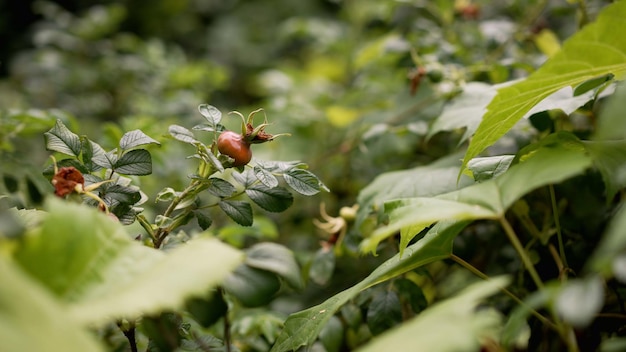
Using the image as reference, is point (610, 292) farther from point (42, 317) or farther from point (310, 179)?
point (42, 317)

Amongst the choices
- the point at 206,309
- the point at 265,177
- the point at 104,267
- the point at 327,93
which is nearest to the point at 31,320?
the point at 104,267

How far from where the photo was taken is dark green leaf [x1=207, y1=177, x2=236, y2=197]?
27.3 inches

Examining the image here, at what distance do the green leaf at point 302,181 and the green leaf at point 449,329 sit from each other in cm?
28

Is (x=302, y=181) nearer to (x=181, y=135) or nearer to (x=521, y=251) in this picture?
(x=181, y=135)

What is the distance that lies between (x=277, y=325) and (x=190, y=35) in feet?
10.0

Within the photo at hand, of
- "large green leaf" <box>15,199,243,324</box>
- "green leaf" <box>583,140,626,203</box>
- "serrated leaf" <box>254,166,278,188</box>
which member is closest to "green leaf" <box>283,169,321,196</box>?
"serrated leaf" <box>254,166,278,188</box>

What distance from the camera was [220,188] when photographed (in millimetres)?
696

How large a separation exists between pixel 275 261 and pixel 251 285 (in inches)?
3.7

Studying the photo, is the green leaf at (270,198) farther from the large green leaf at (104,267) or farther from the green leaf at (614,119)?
the green leaf at (614,119)

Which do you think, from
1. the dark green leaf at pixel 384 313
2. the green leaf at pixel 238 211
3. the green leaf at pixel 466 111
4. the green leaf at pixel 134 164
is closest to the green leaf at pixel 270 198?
the green leaf at pixel 238 211

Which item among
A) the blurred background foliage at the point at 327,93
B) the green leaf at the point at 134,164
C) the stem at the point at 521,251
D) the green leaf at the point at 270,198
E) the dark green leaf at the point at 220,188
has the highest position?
the stem at the point at 521,251

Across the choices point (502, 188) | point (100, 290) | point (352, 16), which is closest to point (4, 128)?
point (100, 290)

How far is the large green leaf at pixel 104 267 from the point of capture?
409 mm

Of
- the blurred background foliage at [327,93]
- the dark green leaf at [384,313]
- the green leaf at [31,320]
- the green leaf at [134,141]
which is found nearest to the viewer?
the green leaf at [31,320]
